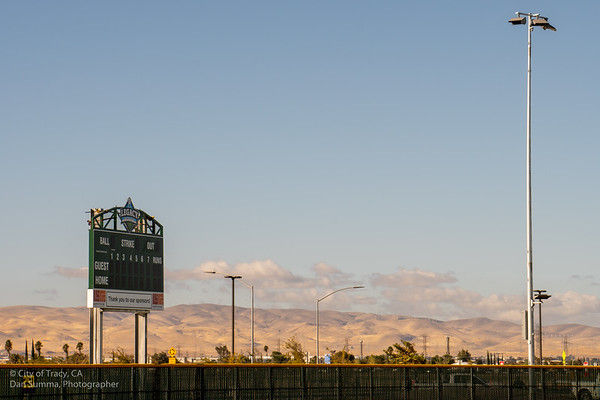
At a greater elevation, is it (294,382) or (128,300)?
(128,300)

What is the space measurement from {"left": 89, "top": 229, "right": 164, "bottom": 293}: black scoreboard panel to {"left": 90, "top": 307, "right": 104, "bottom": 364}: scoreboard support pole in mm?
1521

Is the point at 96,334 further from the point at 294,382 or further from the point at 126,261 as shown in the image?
the point at 294,382

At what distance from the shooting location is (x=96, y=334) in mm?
50156

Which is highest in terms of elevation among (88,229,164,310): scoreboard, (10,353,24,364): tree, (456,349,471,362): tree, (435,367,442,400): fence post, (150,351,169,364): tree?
(88,229,164,310): scoreboard

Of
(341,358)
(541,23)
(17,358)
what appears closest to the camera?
(541,23)

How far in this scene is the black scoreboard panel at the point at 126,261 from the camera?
1954 inches

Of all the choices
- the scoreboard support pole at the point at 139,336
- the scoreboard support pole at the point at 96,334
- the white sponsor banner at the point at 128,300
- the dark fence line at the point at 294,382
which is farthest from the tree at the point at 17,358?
the dark fence line at the point at 294,382

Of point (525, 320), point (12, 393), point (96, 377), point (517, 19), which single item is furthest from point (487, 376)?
point (12, 393)

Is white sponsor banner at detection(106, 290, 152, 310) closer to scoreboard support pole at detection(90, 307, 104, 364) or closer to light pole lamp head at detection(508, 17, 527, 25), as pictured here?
scoreboard support pole at detection(90, 307, 104, 364)

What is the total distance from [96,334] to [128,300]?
255 centimetres

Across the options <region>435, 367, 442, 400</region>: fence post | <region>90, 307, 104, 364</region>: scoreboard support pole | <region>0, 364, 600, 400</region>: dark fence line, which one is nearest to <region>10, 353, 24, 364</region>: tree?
<region>90, 307, 104, 364</region>: scoreboard support pole

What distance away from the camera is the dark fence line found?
25812mm

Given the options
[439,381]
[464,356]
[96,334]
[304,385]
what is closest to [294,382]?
[304,385]

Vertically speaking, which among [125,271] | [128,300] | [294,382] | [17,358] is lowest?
[17,358]
